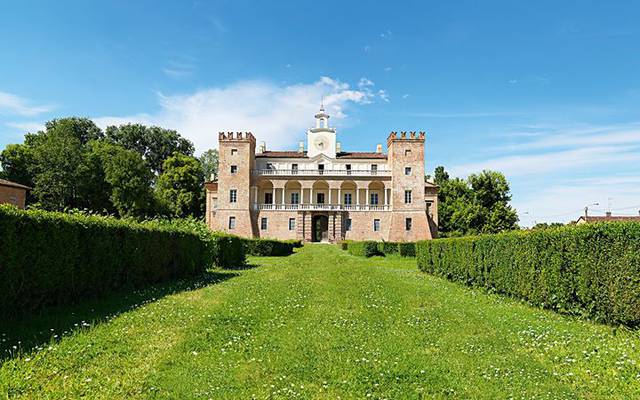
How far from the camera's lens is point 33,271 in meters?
6.96

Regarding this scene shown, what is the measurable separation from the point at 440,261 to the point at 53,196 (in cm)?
4191

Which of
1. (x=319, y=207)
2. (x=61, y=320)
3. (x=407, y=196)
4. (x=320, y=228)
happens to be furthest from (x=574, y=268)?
(x=320, y=228)

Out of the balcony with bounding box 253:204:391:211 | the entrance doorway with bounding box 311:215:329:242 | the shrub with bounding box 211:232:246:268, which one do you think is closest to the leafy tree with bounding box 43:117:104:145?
the balcony with bounding box 253:204:391:211

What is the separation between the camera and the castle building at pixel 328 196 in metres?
49.6

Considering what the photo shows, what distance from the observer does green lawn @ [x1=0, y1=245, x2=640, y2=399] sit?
14.0 ft

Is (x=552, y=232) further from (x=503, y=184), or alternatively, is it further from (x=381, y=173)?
(x=381, y=173)

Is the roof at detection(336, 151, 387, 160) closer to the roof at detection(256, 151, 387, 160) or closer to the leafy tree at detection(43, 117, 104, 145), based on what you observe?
the roof at detection(256, 151, 387, 160)

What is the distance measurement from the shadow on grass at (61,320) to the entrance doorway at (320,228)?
41.2m

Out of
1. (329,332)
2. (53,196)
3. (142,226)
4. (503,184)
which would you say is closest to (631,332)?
(329,332)

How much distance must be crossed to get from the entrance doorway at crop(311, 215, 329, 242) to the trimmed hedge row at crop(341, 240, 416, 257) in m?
19.4

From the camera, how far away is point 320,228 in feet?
174

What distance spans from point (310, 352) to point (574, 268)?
5.56 m

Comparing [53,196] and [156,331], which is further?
[53,196]

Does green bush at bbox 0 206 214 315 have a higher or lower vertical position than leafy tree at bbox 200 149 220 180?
lower
